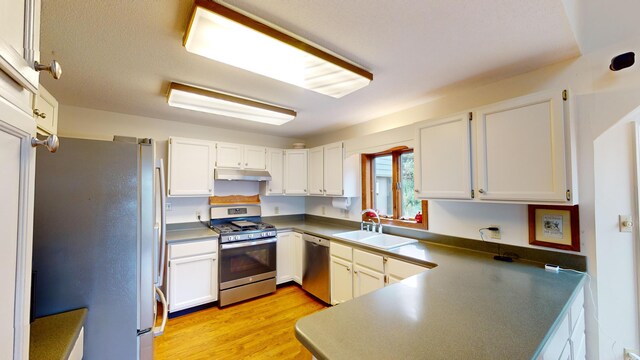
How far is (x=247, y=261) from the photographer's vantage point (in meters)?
3.13

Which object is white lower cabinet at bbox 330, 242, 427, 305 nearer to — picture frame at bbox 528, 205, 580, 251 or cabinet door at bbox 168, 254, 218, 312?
picture frame at bbox 528, 205, 580, 251

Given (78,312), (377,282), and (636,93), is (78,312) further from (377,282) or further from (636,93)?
(636,93)

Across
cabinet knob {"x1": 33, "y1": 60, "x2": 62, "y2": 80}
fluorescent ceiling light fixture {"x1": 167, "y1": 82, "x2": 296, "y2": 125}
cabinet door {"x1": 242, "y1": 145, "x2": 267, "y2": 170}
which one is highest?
fluorescent ceiling light fixture {"x1": 167, "y1": 82, "x2": 296, "y2": 125}

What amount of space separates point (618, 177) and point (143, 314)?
3008mm

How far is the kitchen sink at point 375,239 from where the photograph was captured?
2600mm

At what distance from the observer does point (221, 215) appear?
3.45 metres

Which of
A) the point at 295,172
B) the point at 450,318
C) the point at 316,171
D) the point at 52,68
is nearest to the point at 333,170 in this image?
the point at 316,171

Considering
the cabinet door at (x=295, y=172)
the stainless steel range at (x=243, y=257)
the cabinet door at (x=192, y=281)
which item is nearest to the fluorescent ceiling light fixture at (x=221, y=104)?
the cabinet door at (x=295, y=172)

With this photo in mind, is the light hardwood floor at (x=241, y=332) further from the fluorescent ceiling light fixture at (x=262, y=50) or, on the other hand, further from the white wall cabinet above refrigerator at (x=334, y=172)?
the fluorescent ceiling light fixture at (x=262, y=50)

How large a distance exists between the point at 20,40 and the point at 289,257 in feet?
10.9

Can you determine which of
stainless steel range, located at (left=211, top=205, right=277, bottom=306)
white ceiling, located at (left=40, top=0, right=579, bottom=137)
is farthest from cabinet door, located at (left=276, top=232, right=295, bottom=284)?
white ceiling, located at (left=40, top=0, right=579, bottom=137)

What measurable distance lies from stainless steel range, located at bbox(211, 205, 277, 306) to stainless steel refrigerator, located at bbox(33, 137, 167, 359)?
1.53 metres

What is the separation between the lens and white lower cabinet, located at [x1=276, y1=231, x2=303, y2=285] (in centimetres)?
348

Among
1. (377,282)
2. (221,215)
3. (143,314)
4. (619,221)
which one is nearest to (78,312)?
(143,314)
